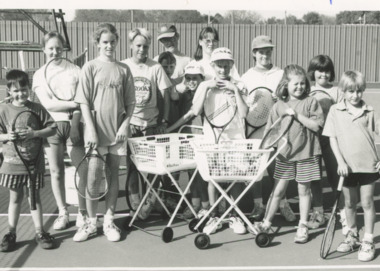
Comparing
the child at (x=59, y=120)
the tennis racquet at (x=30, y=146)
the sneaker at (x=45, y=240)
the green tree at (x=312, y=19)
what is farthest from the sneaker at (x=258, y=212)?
the green tree at (x=312, y=19)

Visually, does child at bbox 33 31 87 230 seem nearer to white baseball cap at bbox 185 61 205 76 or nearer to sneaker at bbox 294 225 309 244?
white baseball cap at bbox 185 61 205 76

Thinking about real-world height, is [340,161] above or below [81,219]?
above

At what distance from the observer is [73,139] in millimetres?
5438

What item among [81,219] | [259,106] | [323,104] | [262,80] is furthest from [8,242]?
[323,104]

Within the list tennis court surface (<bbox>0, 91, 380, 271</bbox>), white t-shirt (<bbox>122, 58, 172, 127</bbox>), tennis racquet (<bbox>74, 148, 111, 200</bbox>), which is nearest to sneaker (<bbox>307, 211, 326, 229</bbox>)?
tennis court surface (<bbox>0, 91, 380, 271</bbox>)

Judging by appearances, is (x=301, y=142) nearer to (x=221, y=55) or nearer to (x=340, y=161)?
(x=340, y=161)

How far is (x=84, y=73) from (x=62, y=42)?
63 cm

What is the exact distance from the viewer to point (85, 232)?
209 inches

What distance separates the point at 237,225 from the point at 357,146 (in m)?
1.39

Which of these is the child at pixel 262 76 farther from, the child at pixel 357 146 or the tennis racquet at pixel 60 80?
the tennis racquet at pixel 60 80

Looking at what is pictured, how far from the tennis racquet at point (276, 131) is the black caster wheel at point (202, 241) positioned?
906mm

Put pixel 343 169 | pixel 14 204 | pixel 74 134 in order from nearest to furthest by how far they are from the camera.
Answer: pixel 343 169 → pixel 14 204 → pixel 74 134

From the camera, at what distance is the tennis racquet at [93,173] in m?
5.20

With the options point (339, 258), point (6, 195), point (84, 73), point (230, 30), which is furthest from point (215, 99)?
point (230, 30)
